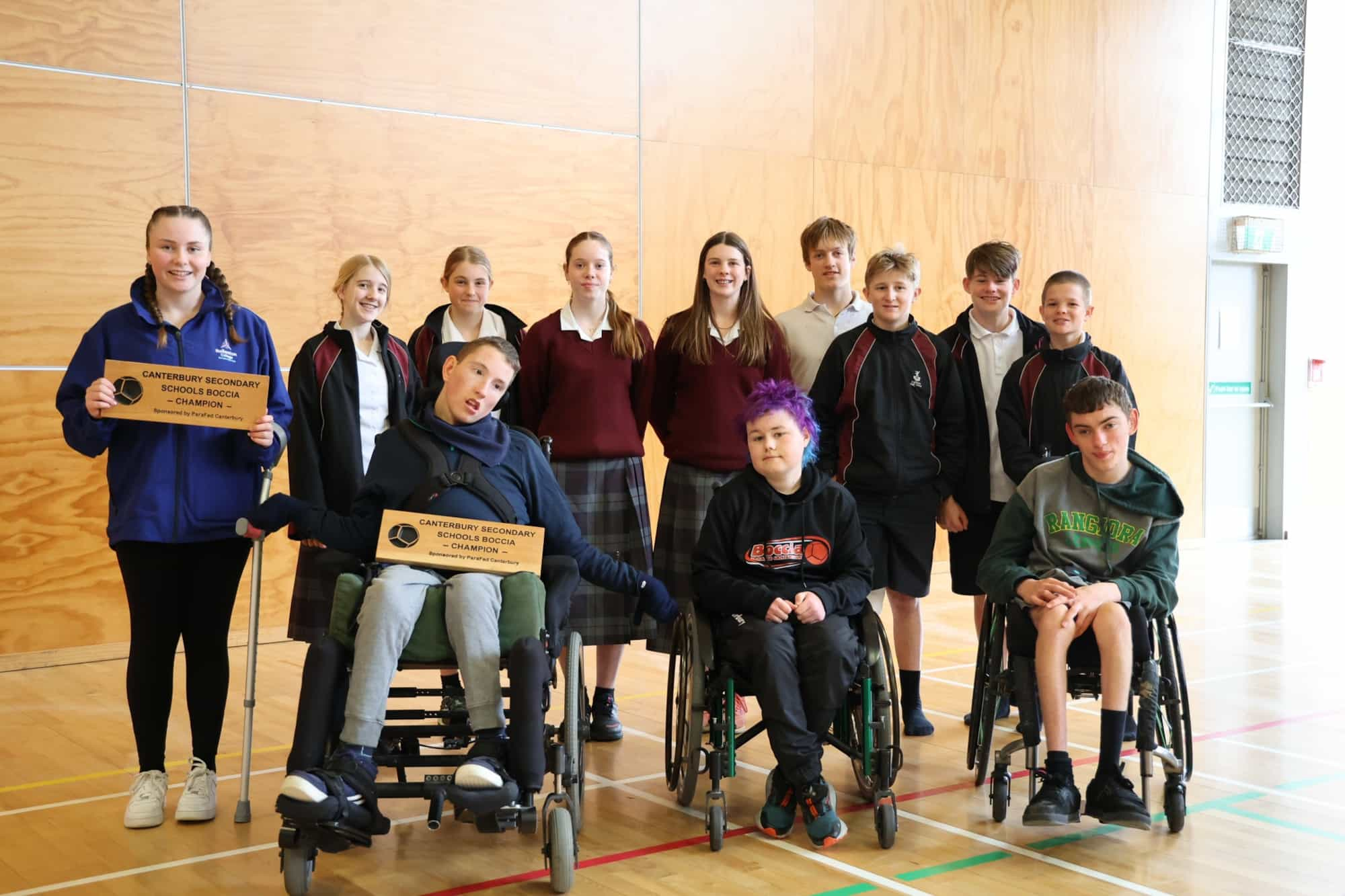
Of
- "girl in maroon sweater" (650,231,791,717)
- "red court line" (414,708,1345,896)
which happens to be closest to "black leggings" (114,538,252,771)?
"red court line" (414,708,1345,896)

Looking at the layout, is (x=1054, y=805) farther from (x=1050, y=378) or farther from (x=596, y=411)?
(x=596, y=411)

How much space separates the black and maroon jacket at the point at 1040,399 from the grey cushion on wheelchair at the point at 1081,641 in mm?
824

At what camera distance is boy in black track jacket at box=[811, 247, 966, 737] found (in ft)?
11.6

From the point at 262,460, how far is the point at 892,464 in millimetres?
1644

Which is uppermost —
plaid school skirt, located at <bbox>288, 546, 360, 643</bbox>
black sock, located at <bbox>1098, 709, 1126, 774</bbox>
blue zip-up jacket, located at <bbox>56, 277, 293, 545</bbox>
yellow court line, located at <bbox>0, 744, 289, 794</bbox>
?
blue zip-up jacket, located at <bbox>56, 277, 293, 545</bbox>

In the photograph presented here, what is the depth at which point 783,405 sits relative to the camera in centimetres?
301

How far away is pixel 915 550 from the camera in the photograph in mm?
3588

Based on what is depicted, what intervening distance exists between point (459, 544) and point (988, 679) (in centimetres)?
127

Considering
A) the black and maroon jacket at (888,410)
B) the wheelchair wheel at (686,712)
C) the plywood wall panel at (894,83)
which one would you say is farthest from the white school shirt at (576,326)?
the plywood wall panel at (894,83)

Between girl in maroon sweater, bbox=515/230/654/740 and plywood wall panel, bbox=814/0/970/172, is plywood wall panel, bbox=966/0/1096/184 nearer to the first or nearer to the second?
plywood wall panel, bbox=814/0/970/172

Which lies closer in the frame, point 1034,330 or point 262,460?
point 262,460

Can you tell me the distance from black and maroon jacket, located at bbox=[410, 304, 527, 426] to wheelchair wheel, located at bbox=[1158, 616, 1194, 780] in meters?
1.77

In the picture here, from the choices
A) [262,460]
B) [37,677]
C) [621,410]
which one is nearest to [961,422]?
[621,410]

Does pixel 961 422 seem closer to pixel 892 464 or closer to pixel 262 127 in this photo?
pixel 892 464
